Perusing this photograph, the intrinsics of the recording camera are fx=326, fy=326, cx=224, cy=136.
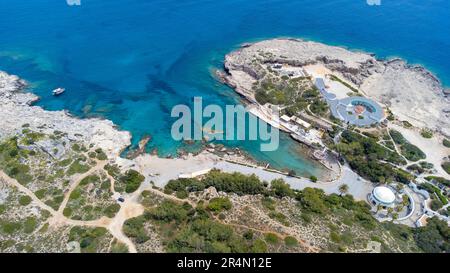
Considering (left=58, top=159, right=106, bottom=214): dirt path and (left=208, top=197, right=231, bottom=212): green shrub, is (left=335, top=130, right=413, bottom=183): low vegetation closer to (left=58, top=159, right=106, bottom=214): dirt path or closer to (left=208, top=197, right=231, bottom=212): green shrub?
(left=208, top=197, right=231, bottom=212): green shrub

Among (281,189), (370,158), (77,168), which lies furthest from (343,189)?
(77,168)

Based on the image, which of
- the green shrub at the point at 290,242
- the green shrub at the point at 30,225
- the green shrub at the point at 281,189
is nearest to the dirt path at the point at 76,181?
the green shrub at the point at 30,225

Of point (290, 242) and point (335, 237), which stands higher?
point (290, 242)

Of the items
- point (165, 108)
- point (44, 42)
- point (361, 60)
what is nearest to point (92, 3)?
point (44, 42)

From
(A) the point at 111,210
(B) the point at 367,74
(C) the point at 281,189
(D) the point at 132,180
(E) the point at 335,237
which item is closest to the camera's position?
(E) the point at 335,237

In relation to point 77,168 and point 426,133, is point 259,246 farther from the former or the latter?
point 426,133

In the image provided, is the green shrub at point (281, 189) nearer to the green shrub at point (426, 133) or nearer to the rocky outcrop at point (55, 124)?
the rocky outcrop at point (55, 124)
